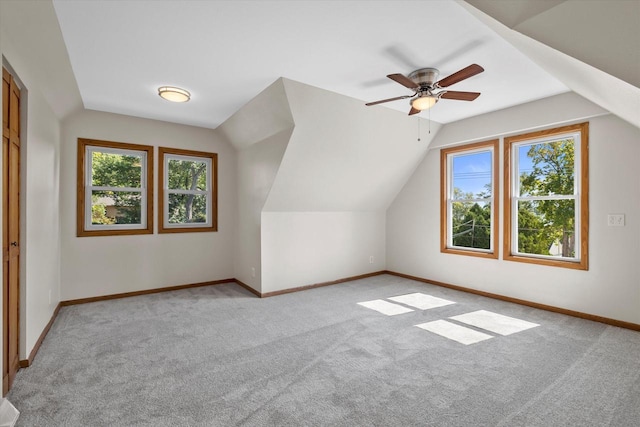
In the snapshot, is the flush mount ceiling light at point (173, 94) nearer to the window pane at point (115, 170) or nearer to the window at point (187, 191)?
the window at point (187, 191)

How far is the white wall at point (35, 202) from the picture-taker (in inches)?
94.7

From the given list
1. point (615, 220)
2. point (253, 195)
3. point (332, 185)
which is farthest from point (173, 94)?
point (615, 220)

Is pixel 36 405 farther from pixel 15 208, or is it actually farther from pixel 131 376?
pixel 15 208

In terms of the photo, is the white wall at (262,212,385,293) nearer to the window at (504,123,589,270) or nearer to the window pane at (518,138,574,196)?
the window at (504,123,589,270)

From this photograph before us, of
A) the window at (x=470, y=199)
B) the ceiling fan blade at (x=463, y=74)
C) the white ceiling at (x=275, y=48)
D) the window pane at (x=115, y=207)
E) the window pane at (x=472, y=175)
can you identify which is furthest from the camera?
the window pane at (x=472, y=175)

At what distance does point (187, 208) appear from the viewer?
494cm

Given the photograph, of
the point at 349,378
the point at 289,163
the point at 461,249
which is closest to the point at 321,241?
the point at 289,163

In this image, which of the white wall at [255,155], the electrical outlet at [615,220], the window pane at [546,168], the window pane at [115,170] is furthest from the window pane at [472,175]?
the window pane at [115,170]

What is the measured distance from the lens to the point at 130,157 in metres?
4.48

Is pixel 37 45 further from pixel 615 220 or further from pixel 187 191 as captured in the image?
pixel 615 220

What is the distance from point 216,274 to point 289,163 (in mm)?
2362

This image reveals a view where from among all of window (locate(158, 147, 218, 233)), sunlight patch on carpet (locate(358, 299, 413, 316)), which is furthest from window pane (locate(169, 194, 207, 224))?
sunlight patch on carpet (locate(358, 299, 413, 316))

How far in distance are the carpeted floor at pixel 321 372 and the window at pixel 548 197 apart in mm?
827

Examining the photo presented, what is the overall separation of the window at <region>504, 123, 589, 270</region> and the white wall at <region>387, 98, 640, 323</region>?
0.30 ft
